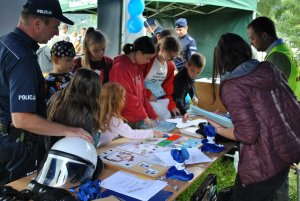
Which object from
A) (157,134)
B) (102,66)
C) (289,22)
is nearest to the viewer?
(157,134)

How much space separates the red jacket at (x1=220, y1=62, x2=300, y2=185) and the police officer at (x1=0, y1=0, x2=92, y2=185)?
0.81 meters

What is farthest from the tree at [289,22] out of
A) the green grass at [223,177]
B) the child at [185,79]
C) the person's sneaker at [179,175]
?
the person's sneaker at [179,175]

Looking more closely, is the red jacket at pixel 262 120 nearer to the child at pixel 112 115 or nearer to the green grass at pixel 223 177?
the child at pixel 112 115

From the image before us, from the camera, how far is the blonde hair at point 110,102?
2293 mm

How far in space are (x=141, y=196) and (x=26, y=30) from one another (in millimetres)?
1089

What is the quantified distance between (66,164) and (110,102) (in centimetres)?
94

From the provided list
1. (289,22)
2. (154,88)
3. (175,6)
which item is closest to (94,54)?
(154,88)

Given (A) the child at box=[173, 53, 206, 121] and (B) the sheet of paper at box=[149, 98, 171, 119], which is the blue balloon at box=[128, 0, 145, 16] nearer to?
(A) the child at box=[173, 53, 206, 121]

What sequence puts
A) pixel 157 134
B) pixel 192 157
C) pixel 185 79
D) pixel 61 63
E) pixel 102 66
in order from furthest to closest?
1. pixel 185 79
2. pixel 102 66
3. pixel 61 63
4. pixel 157 134
5. pixel 192 157

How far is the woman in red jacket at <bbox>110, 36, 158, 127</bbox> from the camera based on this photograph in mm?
2754

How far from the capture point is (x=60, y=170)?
1445mm

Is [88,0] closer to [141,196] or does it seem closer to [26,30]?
[26,30]

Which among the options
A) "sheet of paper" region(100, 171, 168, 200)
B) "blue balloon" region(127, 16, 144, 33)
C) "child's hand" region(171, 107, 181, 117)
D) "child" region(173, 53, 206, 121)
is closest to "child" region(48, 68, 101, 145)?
"sheet of paper" region(100, 171, 168, 200)

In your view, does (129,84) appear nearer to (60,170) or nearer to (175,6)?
(60,170)
